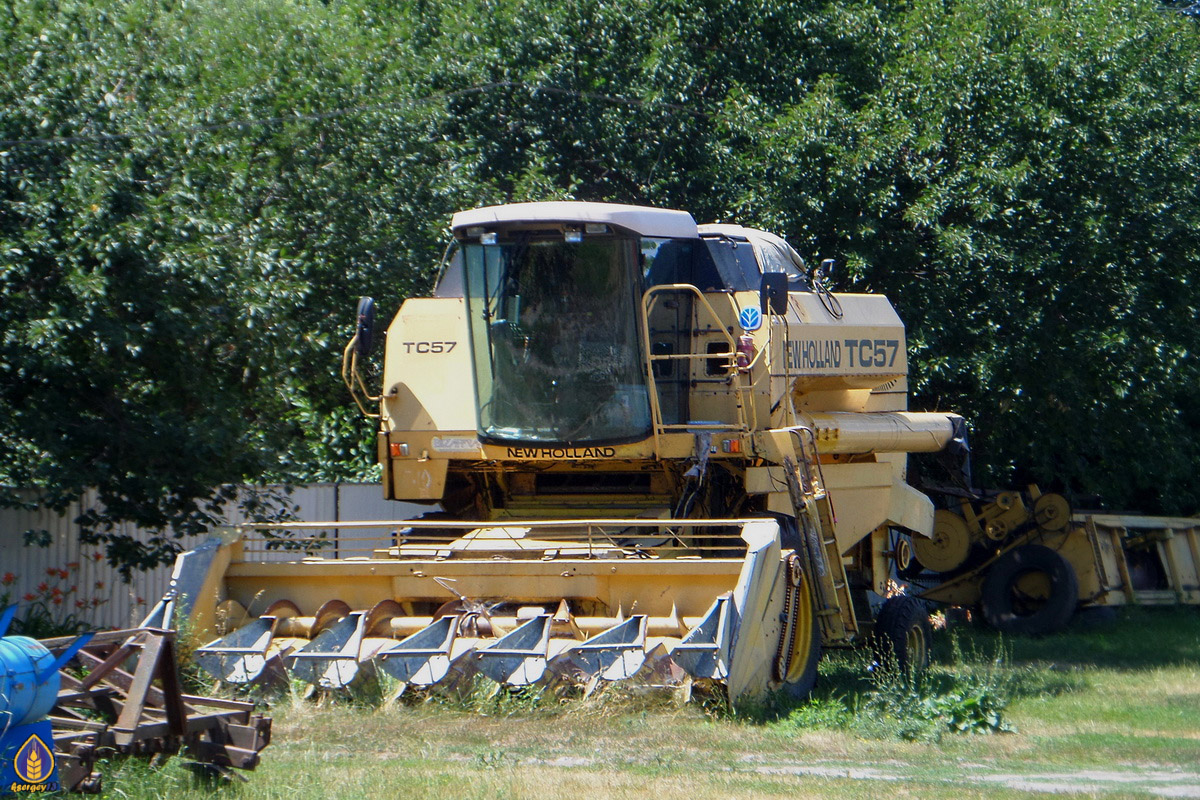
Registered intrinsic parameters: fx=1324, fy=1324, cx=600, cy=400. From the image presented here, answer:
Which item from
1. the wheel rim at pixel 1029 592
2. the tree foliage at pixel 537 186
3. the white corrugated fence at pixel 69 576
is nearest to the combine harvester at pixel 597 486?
the tree foliage at pixel 537 186

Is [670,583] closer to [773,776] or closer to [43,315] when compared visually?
[773,776]

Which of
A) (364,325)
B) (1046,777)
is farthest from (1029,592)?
(364,325)

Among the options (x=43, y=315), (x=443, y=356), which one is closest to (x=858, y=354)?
(x=443, y=356)

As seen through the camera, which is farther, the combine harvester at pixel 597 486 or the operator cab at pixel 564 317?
the operator cab at pixel 564 317

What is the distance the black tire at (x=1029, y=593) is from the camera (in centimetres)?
1505

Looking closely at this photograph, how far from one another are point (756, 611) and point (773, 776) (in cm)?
160

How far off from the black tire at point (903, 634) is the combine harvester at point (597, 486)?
0.08ft

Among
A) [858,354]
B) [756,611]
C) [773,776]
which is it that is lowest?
[773,776]

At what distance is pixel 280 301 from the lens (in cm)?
1148

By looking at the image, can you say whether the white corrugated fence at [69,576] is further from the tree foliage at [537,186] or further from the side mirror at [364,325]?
the side mirror at [364,325]

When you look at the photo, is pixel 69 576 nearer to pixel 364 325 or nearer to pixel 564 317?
pixel 364 325

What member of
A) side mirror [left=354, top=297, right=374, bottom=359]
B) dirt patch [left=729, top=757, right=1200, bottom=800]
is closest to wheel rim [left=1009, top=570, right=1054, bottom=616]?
dirt patch [left=729, top=757, right=1200, bottom=800]

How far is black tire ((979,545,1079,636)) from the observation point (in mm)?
15055

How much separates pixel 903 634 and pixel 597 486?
2816mm
